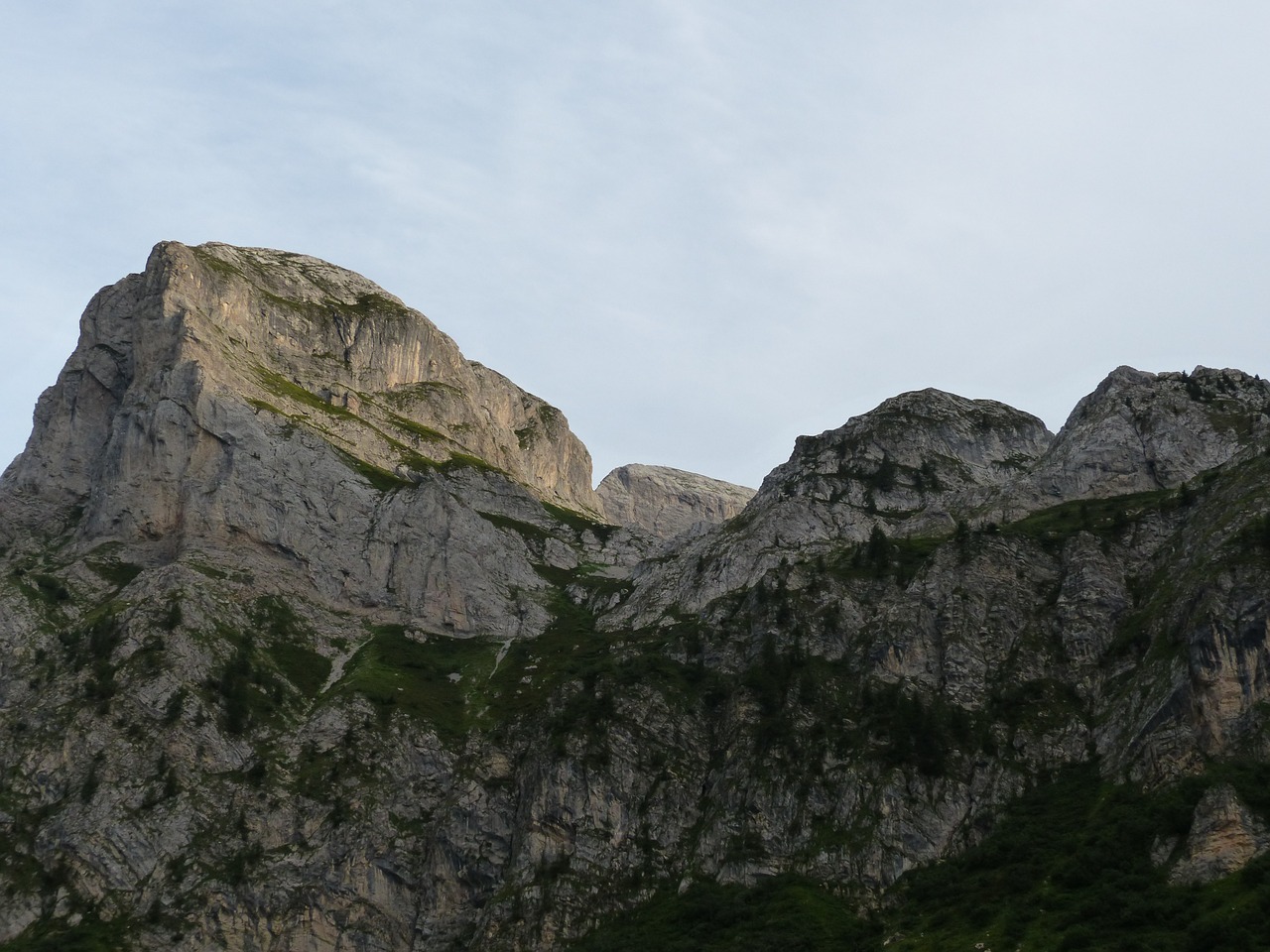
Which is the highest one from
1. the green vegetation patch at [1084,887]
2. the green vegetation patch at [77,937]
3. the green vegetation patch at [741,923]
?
the green vegetation patch at [1084,887]

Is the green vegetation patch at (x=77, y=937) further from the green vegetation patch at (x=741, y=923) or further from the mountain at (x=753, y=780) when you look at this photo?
the green vegetation patch at (x=741, y=923)

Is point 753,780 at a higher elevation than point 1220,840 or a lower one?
higher

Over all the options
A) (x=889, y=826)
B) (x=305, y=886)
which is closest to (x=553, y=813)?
(x=305, y=886)

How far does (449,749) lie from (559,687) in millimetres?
18150

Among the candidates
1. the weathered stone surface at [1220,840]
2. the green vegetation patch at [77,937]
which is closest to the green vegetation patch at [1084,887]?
the weathered stone surface at [1220,840]

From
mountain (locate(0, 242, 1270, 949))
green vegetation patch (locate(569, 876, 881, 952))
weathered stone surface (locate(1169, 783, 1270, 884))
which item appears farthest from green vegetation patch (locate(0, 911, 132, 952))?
weathered stone surface (locate(1169, 783, 1270, 884))

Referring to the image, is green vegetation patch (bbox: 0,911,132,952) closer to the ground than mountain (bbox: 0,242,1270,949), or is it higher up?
closer to the ground

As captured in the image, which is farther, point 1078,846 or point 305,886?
point 305,886

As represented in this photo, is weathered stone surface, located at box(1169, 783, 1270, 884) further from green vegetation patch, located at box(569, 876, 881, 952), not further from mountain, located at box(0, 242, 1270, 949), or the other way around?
green vegetation patch, located at box(569, 876, 881, 952)

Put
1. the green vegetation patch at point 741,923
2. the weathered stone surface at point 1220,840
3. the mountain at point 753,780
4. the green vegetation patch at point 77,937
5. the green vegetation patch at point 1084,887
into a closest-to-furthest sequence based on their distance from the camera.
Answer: the green vegetation patch at point 1084,887
the weathered stone surface at point 1220,840
the green vegetation patch at point 741,923
the mountain at point 753,780
the green vegetation patch at point 77,937

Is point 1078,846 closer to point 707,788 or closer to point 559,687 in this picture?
point 707,788

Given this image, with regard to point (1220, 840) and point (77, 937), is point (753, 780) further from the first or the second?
point (77, 937)

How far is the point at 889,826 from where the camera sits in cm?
15925

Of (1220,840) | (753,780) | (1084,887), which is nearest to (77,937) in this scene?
(753,780)
